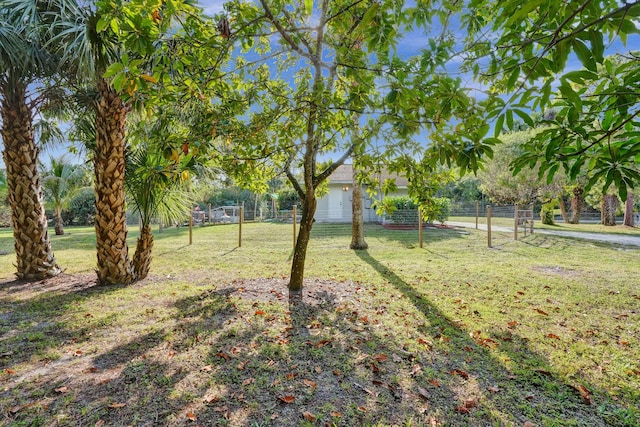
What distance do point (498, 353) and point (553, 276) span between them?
4252 millimetres

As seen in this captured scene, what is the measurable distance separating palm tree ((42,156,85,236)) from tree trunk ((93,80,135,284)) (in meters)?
12.1

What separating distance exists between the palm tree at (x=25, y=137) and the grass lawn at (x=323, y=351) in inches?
23.6

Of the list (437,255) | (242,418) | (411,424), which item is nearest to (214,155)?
(242,418)

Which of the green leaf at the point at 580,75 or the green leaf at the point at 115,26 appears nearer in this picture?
the green leaf at the point at 580,75

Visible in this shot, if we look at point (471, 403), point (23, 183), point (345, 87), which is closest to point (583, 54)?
point (471, 403)

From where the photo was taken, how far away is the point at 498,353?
3104mm

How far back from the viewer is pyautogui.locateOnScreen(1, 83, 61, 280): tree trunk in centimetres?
512

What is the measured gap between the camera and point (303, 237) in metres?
4.75

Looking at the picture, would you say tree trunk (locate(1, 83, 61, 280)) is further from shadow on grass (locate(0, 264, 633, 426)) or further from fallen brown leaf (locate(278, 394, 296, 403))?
fallen brown leaf (locate(278, 394, 296, 403))

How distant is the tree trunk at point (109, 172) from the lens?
4.80 meters

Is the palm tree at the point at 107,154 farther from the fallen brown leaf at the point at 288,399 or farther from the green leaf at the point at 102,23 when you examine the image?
the fallen brown leaf at the point at 288,399

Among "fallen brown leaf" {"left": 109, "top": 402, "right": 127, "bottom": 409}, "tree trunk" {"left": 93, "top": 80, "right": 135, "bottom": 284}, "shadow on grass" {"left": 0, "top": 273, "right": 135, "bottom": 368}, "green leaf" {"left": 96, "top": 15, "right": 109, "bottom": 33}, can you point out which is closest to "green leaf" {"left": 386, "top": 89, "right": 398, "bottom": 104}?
"green leaf" {"left": 96, "top": 15, "right": 109, "bottom": 33}

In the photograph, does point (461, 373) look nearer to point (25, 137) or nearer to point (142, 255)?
point (142, 255)

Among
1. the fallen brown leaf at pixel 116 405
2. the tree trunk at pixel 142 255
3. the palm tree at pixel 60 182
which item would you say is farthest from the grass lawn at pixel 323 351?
the palm tree at pixel 60 182
